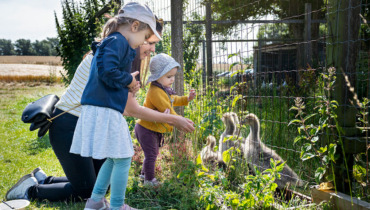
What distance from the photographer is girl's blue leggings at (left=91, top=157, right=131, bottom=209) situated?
8.46ft

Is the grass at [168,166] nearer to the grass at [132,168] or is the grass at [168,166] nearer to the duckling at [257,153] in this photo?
Result: the grass at [132,168]

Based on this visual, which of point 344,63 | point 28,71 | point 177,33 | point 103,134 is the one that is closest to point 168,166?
point 103,134

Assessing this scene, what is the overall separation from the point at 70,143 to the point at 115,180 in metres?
0.95

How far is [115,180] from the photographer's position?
257 cm

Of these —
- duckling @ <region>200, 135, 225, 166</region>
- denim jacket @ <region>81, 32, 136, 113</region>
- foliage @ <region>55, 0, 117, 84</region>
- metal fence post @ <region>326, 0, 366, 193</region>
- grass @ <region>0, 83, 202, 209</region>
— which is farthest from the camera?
foliage @ <region>55, 0, 117, 84</region>

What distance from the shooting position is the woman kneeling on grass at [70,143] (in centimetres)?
299

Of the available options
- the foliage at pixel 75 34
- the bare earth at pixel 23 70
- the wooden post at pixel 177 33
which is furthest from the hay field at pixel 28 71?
the wooden post at pixel 177 33

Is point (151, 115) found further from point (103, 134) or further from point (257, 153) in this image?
point (257, 153)

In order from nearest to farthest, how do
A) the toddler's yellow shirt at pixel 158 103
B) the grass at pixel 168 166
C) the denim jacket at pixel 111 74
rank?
the denim jacket at pixel 111 74 < the grass at pixel 168 166 < the toddler's yellow shirt at pixel 158 103

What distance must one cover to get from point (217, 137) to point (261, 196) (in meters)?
2.79

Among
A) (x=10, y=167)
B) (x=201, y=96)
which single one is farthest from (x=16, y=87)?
(x=201, y=96)

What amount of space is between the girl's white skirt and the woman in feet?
1.44

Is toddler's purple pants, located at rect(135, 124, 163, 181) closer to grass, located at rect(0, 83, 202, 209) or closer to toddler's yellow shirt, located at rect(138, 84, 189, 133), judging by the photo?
toddler's yellow shirt, located at rect(138, 84, 189, 133)

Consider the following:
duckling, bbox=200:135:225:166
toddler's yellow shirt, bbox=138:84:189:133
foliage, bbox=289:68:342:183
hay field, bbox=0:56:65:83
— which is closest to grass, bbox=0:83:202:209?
duckling, bbox=200:135:225:166
